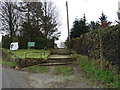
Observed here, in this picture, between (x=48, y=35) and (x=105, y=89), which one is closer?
(x=105, y=89)

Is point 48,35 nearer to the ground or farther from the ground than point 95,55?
farther from the ground

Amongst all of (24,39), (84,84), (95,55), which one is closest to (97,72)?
(84,84)

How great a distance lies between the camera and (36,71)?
10.7 m

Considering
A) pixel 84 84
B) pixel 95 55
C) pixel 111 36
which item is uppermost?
pixel 111 36

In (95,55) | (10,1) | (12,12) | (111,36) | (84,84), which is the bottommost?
(84,84)

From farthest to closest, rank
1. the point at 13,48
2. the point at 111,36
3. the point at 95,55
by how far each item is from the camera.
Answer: the point at 13,48 < the point at 95,55 < the point at 111,36

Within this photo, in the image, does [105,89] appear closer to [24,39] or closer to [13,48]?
[13,48]

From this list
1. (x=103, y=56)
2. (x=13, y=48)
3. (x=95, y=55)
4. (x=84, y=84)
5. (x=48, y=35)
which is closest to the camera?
(x=84, y=84)

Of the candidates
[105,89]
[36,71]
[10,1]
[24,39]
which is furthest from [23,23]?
[105,89]

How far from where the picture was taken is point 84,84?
7.06 meters

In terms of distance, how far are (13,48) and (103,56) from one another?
14.6 m

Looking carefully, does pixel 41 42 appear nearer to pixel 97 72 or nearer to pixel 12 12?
pixel 12 12

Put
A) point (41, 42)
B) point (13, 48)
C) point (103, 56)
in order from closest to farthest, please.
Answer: point (103, 56) < point (13, 48) < point (41, 42)

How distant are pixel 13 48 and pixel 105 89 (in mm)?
16756
